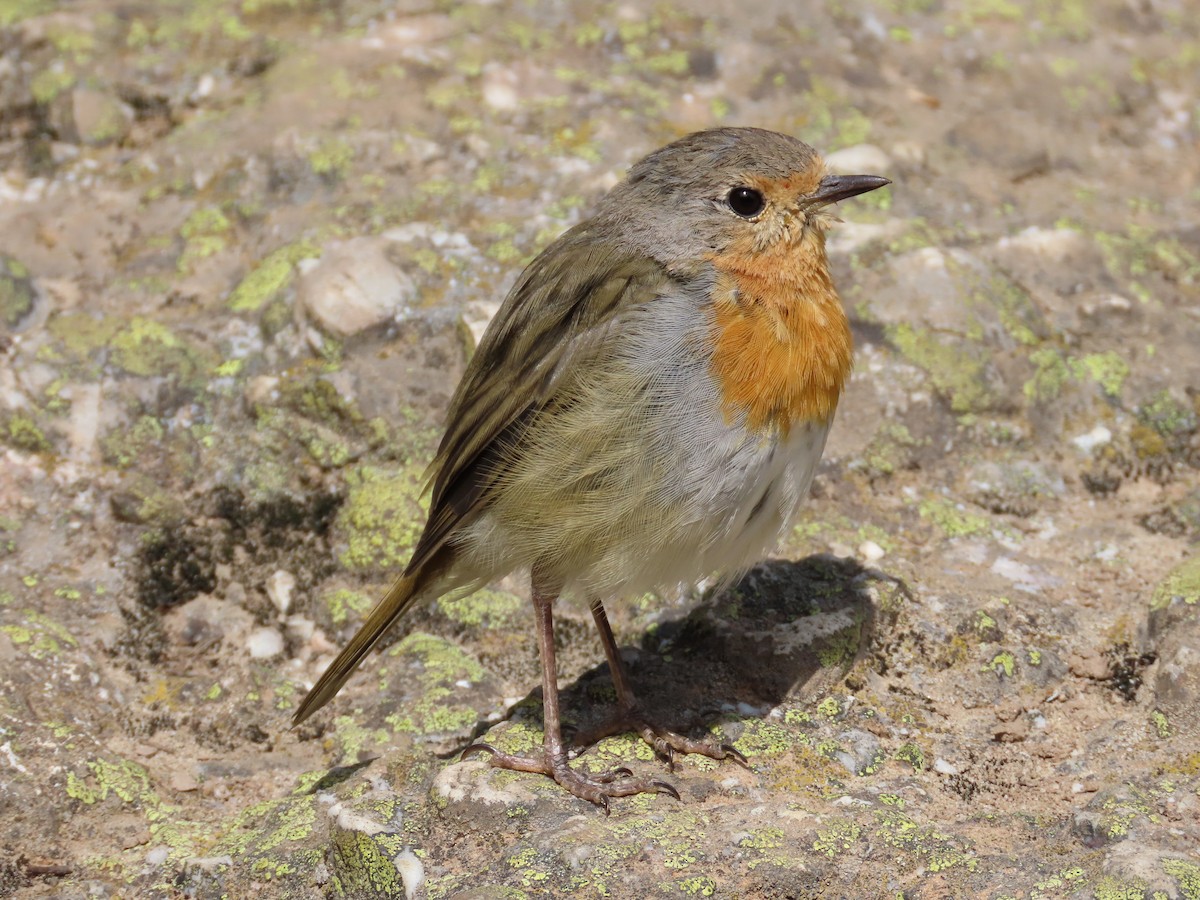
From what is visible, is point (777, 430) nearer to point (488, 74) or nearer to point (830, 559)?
point (830, 559)

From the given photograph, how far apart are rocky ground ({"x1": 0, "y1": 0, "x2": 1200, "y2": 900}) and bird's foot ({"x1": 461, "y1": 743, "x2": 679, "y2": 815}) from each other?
71 millimetres

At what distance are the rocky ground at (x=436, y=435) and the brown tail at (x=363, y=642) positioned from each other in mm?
173

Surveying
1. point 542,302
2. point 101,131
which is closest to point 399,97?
point 101,131

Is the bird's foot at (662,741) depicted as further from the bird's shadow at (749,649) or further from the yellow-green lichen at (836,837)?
the yellow-green lichen at (836,837)

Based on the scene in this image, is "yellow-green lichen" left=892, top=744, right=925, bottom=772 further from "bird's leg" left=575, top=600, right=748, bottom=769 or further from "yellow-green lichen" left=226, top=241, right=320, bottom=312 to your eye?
"yellow-green lichen" left=226, top=241, right=320, bottom=312

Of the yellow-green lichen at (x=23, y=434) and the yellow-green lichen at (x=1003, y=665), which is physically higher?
the yellow-green lichen at (x=1003, y=665)

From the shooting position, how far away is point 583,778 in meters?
3.44

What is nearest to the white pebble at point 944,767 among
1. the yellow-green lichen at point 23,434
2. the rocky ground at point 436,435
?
the rocky ground at point 436,435

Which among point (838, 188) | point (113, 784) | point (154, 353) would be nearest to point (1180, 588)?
point (838, 188)

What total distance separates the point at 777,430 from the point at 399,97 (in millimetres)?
2892

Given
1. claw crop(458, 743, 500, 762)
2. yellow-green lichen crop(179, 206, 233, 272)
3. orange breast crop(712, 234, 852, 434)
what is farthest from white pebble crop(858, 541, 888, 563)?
yellow-green lichen crop(179, 206, 233, 272)

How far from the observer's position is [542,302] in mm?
3787

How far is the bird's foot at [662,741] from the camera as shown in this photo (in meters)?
3.54

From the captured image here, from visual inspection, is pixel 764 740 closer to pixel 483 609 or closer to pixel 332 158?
pixel 483 609
